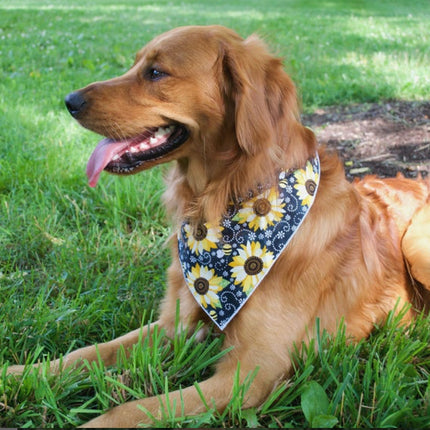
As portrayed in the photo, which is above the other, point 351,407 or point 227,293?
point 227,293

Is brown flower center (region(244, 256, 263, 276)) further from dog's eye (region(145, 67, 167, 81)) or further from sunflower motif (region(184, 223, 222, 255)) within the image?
dog's eye (region(145, 67, 167, 81))

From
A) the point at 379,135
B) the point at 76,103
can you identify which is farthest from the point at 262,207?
the point at 379,135

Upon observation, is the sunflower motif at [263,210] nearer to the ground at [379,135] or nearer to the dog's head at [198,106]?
the dog's head at [198,106]

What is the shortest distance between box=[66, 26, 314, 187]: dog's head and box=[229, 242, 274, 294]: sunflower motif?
1.15 feet

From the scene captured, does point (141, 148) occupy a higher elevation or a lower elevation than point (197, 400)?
higher

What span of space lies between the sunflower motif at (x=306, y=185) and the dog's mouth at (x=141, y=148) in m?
0.50

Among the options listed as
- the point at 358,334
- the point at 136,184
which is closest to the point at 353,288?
the point at 358,334

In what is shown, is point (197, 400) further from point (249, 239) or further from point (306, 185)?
point (306, 185)

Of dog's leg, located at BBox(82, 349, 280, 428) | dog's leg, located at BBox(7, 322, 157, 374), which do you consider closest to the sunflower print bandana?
dog's leg, located at BBox(82, 349, 280, 428)

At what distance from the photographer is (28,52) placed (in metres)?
7.90

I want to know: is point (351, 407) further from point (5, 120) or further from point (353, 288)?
point (5, 120)

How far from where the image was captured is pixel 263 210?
211cm

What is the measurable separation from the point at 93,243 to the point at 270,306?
1491 millimetres

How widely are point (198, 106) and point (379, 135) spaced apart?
123 inches
